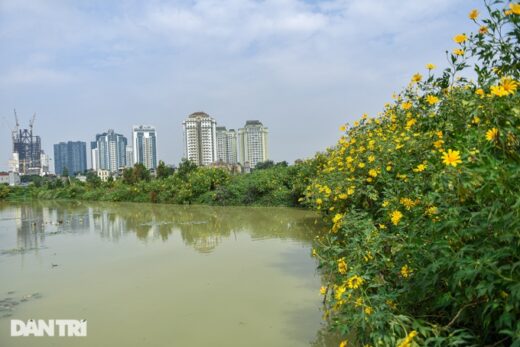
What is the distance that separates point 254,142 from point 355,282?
150ft

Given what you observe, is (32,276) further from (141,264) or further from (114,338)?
(114,338)

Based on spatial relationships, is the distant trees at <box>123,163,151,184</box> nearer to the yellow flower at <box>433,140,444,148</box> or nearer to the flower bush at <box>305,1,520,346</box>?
the flower bush at <box>305,1,520,346</box>

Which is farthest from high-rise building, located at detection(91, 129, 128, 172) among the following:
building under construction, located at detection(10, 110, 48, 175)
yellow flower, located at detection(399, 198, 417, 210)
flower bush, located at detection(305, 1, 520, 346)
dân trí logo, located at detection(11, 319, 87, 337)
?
flower bush, located at detection(305, 1, 520, 346)

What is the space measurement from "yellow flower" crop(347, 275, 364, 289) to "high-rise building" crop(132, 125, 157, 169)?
64589 millimetres

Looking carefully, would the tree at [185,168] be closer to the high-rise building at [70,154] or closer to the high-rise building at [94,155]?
the high-rise building at [94,155]

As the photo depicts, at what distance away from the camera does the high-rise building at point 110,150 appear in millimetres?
70688

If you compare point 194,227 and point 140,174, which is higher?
point 140,174

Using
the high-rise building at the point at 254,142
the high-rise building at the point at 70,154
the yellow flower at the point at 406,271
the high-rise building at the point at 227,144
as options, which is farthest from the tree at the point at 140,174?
the high-rise building at the point at 70,154

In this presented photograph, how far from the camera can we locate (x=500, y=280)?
130cm

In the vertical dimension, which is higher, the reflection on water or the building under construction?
the building under construction

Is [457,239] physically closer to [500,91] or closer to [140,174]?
[500,91]

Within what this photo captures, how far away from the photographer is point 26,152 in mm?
59250

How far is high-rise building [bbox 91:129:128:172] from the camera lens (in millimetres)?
70688

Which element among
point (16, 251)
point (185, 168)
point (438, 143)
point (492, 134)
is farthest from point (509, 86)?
point (185, 168)
